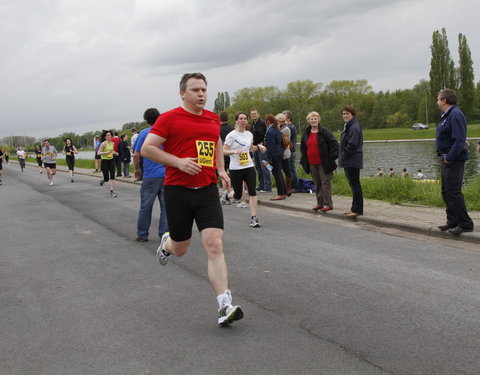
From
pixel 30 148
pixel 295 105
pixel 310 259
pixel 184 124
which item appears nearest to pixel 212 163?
pixel 184 124

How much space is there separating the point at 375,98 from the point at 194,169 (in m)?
117

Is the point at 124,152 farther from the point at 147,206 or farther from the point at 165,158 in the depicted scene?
the point at 165,158

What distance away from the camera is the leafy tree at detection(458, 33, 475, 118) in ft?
248

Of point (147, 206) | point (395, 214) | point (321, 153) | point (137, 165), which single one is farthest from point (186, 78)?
point (395, 214)

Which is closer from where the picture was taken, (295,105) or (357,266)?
(357,266)

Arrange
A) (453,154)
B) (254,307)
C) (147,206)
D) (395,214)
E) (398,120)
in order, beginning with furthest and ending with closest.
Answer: (398,120)
(395,214)
(147,206)
(453,154)
(254,307)

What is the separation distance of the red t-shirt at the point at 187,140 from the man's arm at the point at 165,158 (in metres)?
0.07

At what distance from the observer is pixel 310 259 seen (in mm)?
5988

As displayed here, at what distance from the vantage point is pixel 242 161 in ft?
27.7

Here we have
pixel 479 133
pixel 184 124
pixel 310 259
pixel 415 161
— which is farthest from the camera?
pixel 479 133

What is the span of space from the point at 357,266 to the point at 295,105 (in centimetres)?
11045

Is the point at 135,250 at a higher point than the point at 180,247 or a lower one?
lower

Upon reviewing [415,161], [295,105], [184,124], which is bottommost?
[415,161]

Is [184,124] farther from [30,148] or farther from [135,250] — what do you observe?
[30,148]
